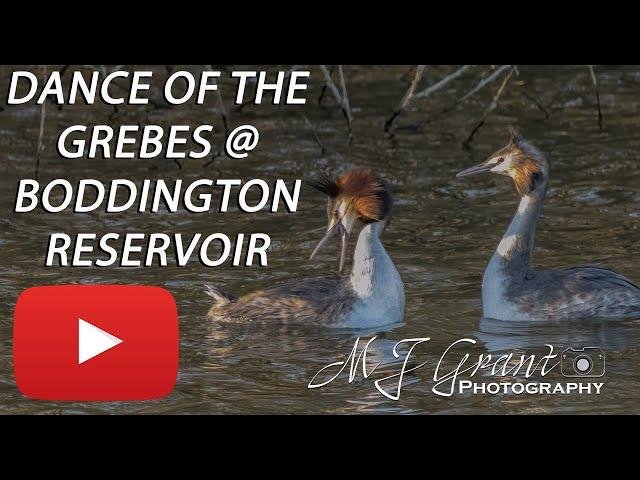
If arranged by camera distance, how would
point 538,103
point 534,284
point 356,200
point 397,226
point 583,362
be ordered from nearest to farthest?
point 583,362 < point 356,200 < point 534,284 < point 397,226 < point 538,103

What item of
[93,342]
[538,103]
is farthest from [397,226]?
[93,342]

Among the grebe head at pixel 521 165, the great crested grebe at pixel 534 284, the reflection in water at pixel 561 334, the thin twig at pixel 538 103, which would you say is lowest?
the reflection in water at pixel 561 334

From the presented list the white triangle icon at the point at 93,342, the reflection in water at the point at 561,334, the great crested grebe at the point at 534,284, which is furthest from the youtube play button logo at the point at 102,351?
the great crested grebe at the point at 534,284

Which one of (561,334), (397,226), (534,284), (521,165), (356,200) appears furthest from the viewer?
(397,226)

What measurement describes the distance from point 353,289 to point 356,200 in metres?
0.73

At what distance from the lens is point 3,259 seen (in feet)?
45.0

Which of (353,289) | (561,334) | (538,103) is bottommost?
(561,334)

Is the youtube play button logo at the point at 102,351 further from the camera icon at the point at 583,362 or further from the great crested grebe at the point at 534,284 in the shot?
the great crested grebe at the point at 534,284

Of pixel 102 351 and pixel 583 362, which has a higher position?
pixel 583 362

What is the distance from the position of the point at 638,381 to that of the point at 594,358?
59 cm

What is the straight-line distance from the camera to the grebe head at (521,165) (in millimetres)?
12375

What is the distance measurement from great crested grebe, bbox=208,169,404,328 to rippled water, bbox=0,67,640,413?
15cm

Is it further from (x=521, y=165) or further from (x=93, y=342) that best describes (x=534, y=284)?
(x=93, y=342)

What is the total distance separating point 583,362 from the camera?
35.6 feet
